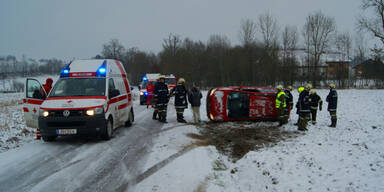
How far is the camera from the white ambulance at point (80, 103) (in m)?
6.82

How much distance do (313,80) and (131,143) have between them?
39858mm

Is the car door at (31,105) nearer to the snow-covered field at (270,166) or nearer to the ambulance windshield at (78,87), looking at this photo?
the snow-covered field at (270,166)

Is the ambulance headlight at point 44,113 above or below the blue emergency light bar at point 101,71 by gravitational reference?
below

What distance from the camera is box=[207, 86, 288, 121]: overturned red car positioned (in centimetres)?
995

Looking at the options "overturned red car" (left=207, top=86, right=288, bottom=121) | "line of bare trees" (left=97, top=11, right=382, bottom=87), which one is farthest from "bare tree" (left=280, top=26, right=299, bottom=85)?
"overturned red car" (left=207, top=86, right=288, bottom=121)

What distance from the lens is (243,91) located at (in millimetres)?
9984

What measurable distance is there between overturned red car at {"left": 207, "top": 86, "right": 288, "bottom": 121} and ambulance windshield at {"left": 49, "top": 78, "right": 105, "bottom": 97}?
4.23 m

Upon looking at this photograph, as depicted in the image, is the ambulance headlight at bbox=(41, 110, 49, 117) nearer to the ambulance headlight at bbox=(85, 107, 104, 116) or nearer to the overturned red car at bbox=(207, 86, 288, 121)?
the ambulance headlight at bbox=(85, 107, 104, 116)

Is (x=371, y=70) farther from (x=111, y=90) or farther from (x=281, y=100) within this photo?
(x=111, y=90)

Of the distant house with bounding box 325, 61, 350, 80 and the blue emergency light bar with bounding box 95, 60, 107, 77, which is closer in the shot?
the blue emergency light bar with bounding box 95, 60, 107, 77

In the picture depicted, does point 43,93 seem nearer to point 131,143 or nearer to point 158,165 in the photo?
point 131,143

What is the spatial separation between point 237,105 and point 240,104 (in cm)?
13

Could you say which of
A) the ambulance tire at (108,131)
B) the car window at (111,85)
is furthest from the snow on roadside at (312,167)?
the car window at (111,85)

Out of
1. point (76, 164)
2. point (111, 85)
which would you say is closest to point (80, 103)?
point (111, 85)
